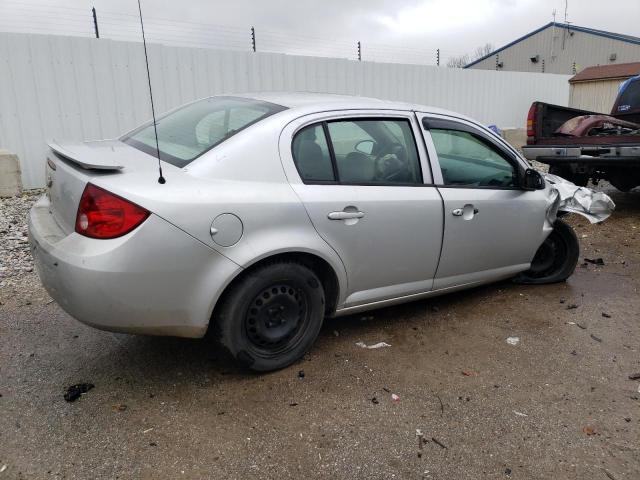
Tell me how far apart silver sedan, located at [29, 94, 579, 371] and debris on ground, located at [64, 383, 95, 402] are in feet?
1.74

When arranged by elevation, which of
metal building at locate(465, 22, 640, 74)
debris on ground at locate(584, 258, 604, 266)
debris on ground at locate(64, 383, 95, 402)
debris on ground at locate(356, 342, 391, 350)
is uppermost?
metal building at locate(465, 22, 640, 74)

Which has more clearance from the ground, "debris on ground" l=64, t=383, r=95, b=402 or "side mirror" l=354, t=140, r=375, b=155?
"side mirror" l=354, t=140, r=375, b=155

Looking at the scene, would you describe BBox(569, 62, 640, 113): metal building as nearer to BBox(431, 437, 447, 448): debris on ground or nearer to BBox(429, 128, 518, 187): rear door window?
BBox(429, 128, 518, 187): rear door window

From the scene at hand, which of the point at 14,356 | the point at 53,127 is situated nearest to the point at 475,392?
the point at 14,356

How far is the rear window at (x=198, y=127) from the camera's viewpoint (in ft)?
9.89

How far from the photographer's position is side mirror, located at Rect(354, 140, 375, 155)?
339 centimetres

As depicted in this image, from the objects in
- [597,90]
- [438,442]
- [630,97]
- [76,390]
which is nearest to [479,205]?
[438,442]

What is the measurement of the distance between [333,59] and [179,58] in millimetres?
3400

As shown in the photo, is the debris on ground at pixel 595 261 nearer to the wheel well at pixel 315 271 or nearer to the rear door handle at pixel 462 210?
the rear door handle at pixel 462 210

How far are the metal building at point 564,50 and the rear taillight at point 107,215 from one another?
32.8 meters

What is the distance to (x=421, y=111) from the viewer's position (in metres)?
3.67

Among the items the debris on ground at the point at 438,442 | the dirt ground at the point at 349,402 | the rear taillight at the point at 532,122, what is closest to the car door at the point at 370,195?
the dirt ground at the point at 349,402

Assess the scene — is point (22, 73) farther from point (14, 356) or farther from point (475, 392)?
point (475, 392)

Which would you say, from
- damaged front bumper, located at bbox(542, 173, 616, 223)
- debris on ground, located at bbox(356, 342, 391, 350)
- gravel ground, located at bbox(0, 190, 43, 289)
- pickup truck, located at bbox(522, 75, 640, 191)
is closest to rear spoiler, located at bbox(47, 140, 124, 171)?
debris on ground, located at bbox(356, 342, 391, 350)
